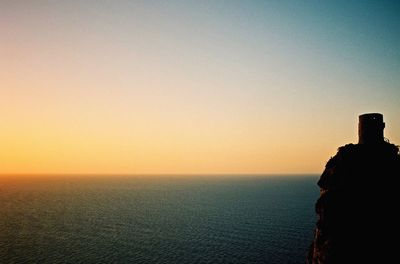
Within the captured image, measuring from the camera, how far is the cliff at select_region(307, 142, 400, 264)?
30109 mm

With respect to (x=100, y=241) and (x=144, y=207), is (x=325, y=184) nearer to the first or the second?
(x=100, y=241)

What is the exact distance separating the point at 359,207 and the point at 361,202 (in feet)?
1.77

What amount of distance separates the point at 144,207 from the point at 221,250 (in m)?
80.9

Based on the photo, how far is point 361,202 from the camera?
31812 millimetres

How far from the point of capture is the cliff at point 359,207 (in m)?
30.1

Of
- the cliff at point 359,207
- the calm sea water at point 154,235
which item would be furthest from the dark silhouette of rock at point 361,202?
the calm sea water at point 154,235

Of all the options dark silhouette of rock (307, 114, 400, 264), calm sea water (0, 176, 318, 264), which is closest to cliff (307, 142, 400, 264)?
dark silhouette of rock (307, 114, 400, 264)

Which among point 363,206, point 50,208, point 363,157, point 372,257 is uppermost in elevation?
point 363,157

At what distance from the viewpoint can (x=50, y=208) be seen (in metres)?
144

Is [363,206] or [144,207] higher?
[363,206]

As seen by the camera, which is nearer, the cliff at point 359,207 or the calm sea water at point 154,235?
the cliff at point 359,207

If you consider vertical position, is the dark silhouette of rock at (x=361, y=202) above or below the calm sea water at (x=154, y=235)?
above

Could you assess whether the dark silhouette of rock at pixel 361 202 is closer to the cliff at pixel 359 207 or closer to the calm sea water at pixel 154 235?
the cliff at pixel 359 207

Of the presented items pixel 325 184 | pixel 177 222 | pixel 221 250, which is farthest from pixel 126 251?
pixel 325 184
